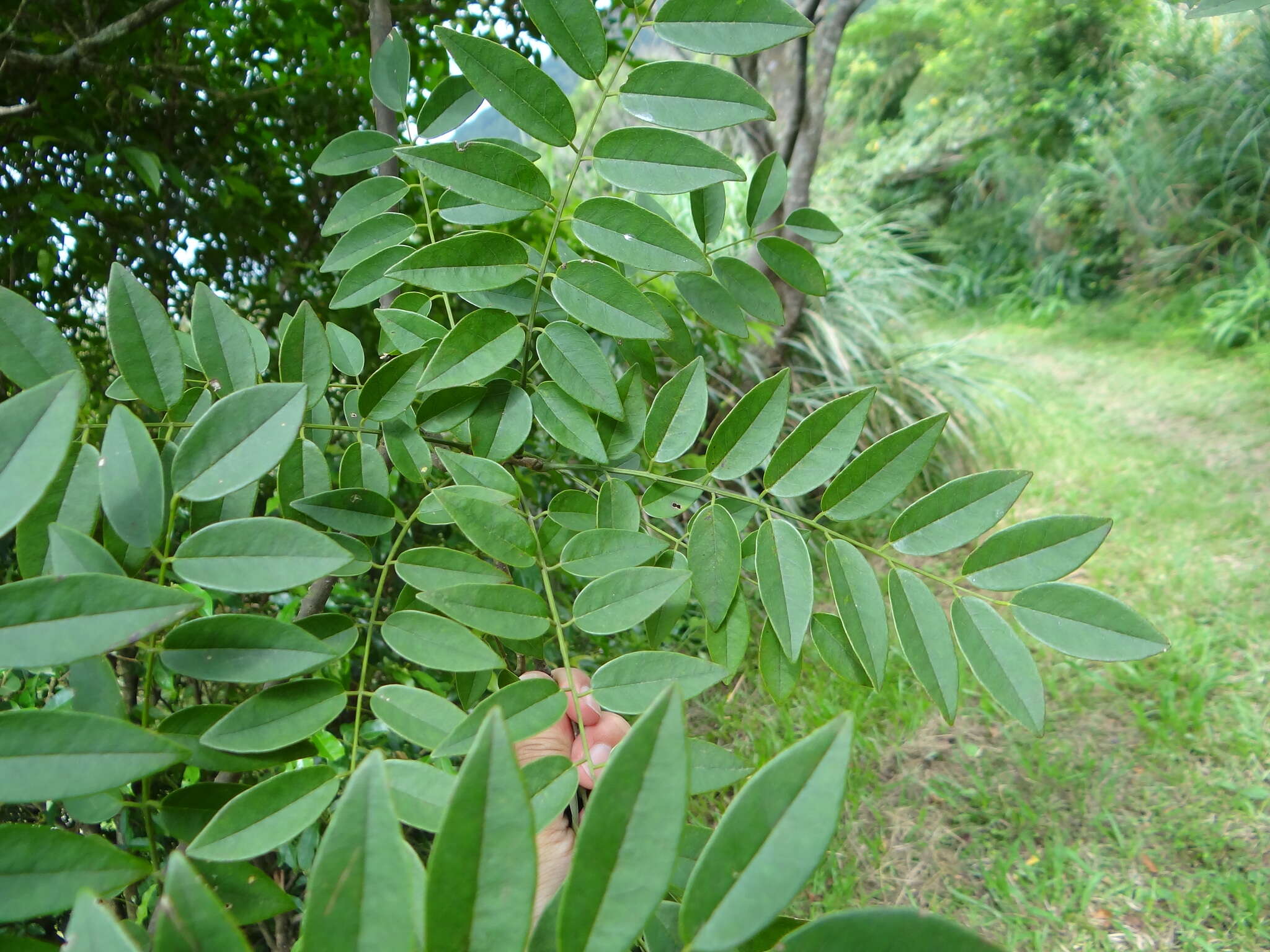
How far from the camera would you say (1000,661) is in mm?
428

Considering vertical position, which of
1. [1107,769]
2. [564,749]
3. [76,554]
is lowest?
[1107,769]

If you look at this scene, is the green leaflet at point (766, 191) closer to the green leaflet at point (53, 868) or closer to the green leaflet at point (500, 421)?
the green leaflet at point (500, 421)

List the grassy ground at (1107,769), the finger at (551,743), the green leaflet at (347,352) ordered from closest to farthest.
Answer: the green leaflet at (347,352), the finger at (551,743), the grassy ground at (1107,769)

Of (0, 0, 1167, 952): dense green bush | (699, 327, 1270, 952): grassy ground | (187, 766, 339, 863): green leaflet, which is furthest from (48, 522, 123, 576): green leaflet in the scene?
(699, 327, 1270, 952): grassy ground

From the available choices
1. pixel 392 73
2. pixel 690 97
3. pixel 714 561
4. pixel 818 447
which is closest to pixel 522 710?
pixel 714 561

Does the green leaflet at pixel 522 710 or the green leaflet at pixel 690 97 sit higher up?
the green leaflet at pixel 690 97

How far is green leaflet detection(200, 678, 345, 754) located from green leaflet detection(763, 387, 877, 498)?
293 mm

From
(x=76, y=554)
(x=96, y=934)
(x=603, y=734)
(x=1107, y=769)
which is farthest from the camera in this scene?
(x=1107, y=769)

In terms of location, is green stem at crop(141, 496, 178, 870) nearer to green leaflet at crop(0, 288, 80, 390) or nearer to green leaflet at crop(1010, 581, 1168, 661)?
green leaflet at crop(0, 288, 80, 390)

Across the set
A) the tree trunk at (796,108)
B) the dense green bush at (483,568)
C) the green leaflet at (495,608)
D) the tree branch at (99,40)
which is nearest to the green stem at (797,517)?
the dense green bush at (483,568)

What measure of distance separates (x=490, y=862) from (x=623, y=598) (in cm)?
22

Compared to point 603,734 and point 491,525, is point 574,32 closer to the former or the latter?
point 491,525

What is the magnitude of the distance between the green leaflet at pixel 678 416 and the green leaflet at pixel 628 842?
33cm

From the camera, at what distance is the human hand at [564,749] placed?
0.59m
